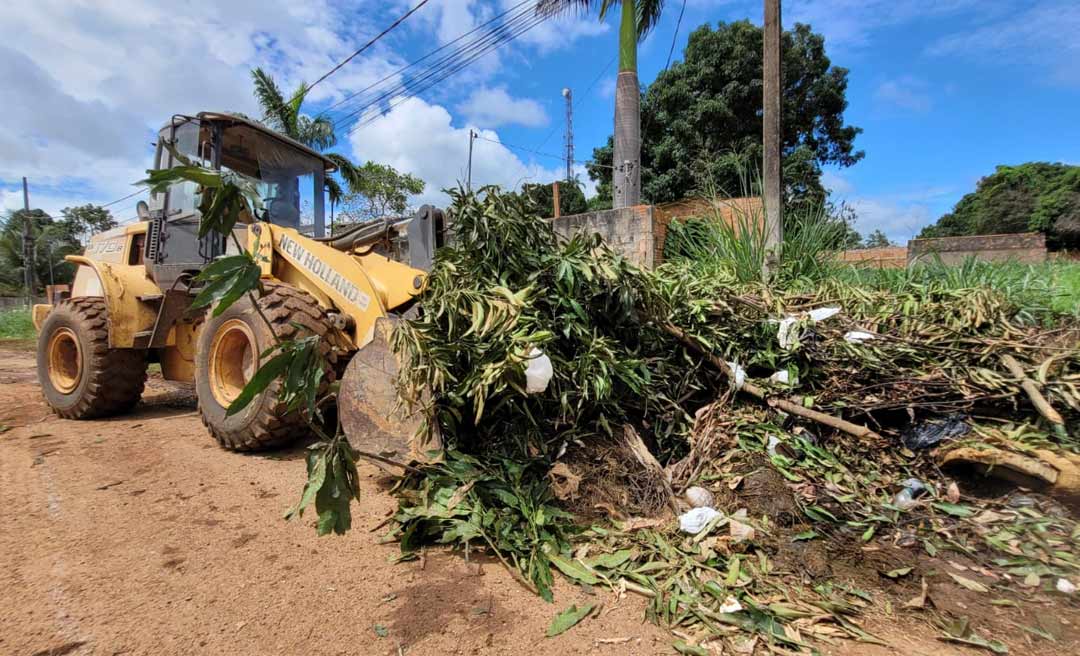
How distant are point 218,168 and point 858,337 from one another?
4957mm

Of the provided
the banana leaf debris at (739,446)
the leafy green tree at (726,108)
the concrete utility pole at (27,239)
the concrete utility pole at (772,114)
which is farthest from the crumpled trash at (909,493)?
the concrete utility pole at (27,239)

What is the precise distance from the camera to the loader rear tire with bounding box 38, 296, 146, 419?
4.40 m

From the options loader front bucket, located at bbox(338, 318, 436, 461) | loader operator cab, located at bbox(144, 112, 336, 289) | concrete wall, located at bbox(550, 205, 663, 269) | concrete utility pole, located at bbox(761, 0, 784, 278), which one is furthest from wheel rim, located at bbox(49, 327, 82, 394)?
concrete utility pole, located at bbox(761, 0, 784, 278)

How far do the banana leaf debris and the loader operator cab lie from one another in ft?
8.65

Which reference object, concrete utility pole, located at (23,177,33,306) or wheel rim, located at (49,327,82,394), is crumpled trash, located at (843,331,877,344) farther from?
concrete utility pole, located at (23,177,33,306)

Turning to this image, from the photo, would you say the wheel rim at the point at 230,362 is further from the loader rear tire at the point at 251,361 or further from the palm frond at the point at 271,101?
the palm frond at the point at 271,101

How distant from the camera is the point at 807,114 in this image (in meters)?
18.3

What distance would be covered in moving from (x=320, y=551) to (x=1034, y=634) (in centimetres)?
274

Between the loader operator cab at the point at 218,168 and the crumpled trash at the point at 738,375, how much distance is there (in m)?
3.80

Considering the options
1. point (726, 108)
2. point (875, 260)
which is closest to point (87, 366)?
point (875, 260)

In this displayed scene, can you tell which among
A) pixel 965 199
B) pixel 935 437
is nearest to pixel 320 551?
pixel 935 437

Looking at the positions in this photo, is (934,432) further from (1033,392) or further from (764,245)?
(764,245)

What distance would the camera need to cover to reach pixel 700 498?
8.32 feet

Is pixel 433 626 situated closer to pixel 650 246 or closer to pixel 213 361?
pixel 213 361
